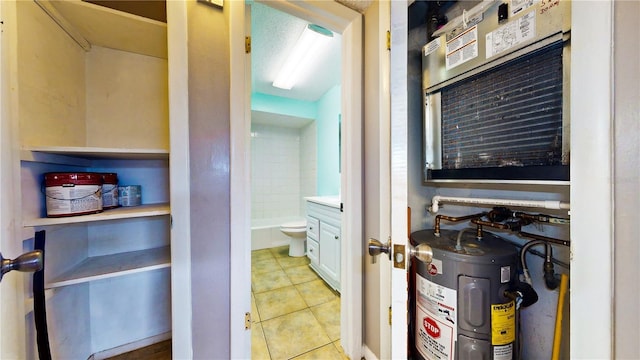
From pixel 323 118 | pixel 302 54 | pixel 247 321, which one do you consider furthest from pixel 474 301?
Result: pixel 323 118

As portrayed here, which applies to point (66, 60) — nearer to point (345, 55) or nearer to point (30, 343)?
point (30, 343)

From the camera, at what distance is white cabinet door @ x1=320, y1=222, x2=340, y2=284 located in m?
1.90

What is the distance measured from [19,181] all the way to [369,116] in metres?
1.48

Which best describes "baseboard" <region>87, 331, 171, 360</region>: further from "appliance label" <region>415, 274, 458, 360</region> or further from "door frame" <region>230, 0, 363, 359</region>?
"appliance label" <region>415, 274, 458, 360</region>

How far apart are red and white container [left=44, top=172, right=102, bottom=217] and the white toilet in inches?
80.9

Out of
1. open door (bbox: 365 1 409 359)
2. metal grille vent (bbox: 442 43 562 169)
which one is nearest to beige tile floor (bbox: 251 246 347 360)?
open door (bbox: 365 1 409 359)

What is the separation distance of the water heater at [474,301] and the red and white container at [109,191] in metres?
1.62

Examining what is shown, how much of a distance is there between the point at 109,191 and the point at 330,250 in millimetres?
1642

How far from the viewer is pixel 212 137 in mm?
957

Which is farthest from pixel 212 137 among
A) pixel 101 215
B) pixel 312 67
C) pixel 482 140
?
pixel 312 67

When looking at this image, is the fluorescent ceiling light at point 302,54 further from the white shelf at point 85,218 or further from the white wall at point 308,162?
the white shelf at point 85,218

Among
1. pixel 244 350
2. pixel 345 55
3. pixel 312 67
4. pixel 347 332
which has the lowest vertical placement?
pixel 347 332

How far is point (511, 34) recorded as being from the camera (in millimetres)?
837

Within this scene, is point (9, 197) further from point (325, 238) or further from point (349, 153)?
point (325, 238)
